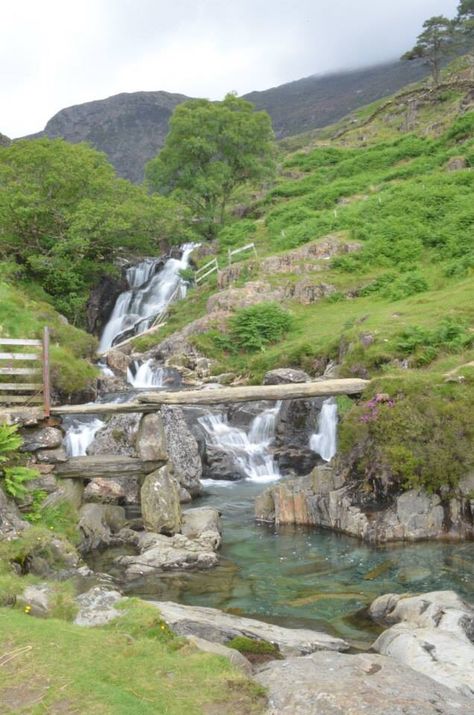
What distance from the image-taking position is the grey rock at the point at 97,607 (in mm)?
9320

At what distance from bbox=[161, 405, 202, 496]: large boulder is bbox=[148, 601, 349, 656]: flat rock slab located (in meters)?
9.29

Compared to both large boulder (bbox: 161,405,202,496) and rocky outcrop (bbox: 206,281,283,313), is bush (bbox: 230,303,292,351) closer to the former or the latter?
rocky outcrop (bbox: 206,281,283,313)

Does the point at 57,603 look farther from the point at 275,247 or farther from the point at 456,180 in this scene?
the point at 456,180

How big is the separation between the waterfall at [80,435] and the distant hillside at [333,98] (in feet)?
457

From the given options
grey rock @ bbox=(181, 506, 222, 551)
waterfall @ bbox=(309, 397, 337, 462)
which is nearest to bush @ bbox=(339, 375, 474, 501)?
grey rock @ bbox=(181, 506, 222, 551)

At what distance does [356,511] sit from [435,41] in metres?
73.6

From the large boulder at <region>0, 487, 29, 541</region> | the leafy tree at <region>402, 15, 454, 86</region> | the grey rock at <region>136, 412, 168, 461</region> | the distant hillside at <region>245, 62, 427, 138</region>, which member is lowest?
the large boulder at <region>0, 487, 29, 541</region>

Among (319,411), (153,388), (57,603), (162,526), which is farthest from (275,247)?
(57,603)

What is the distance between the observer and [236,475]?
2162 cm

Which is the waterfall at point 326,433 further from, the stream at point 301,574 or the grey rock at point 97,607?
the grey rock at point 97,607

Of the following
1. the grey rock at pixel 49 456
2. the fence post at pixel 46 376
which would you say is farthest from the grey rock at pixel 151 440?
the fence post at pixel 46 376

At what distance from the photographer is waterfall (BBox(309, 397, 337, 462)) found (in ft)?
71.7

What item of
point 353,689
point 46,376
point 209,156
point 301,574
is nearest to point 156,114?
point 209,156

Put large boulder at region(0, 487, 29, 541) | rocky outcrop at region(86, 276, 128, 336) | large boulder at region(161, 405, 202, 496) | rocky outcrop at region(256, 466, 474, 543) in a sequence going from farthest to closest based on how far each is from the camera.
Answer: rocky outcrop at region(86, 276, 128, 336) < large boulder at region(161, 405, 202, 496) < rocky outcrop at region(256, 466, 474, 543) < large boulder at region(0, 487, 29, 541)
